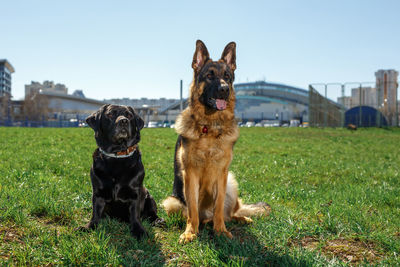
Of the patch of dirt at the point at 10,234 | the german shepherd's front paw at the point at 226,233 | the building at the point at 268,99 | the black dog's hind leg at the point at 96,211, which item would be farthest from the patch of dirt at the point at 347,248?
the building at the point at 268,99

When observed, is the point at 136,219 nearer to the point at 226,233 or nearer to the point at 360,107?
the point at 226,233

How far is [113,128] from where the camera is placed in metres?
3.46

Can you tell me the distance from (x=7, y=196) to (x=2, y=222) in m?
0.93

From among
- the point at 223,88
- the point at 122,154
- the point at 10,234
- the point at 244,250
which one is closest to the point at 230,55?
the point at 223,88

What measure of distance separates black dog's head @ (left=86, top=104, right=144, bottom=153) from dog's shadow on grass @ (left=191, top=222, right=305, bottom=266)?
53.7 inches

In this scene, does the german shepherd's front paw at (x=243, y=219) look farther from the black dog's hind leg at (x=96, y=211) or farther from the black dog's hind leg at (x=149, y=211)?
the black dog's hind leg at (x=96, y=211)

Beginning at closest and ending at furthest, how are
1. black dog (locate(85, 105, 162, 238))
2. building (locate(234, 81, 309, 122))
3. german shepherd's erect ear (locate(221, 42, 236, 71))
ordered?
black dog (locate(85, 105, 162, 238)) → german shepherd's erect ear (locate(221, 42, 236, 71)) → building (locate(234, 81, 309, 122))

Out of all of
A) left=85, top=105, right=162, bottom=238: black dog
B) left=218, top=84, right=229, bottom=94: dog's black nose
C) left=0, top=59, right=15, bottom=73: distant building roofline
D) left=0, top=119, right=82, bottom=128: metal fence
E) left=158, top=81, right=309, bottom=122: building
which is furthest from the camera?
left=0, top=59, right=15, bottom=73: distant building roofline

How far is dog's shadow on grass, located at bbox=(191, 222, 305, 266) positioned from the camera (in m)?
2.86

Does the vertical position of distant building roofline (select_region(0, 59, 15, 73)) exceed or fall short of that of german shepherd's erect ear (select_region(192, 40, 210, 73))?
it exceeds it

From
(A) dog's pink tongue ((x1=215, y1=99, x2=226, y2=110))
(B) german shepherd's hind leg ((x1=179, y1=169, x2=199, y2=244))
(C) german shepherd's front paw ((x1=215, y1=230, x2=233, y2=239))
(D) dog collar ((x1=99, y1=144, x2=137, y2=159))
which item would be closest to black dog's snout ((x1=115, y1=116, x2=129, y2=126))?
(D) dog collar ((x1=99, y1=144, x2=137, y2=159))

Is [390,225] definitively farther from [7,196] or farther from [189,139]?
[7,196]

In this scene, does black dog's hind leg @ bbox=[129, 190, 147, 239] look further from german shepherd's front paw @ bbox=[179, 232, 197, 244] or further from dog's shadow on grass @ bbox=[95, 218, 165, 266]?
german shepherd's front paw @ bbox=[179, 232, 197, 244]

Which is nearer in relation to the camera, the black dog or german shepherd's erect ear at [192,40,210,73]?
the black dog
